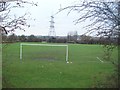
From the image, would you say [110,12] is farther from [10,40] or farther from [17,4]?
[10,40]

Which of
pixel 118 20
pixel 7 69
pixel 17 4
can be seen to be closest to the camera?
pixel 118 20

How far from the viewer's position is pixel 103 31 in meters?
3.90

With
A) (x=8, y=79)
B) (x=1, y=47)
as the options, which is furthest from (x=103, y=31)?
(x=8, y=79)

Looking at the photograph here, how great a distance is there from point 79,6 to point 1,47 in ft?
4.85

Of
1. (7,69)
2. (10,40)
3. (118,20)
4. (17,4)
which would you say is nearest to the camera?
(118,20)

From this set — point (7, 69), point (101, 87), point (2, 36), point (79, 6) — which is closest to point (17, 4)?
point (2, 36)

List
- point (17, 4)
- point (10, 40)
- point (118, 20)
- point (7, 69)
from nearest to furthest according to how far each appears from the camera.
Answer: point (118, 20)
point (17, 4)
point (10, 40)
point (7, 69)


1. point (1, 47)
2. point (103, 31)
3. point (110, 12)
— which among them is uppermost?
point (110, 12)

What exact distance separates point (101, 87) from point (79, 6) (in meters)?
1.52

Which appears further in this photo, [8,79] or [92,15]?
[8,79]

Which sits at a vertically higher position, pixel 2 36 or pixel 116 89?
pixel 2 36

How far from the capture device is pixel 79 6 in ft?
12.7

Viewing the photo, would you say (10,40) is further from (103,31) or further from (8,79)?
(103,31)

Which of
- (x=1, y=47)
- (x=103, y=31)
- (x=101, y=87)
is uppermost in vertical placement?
(x=103, y=31)
